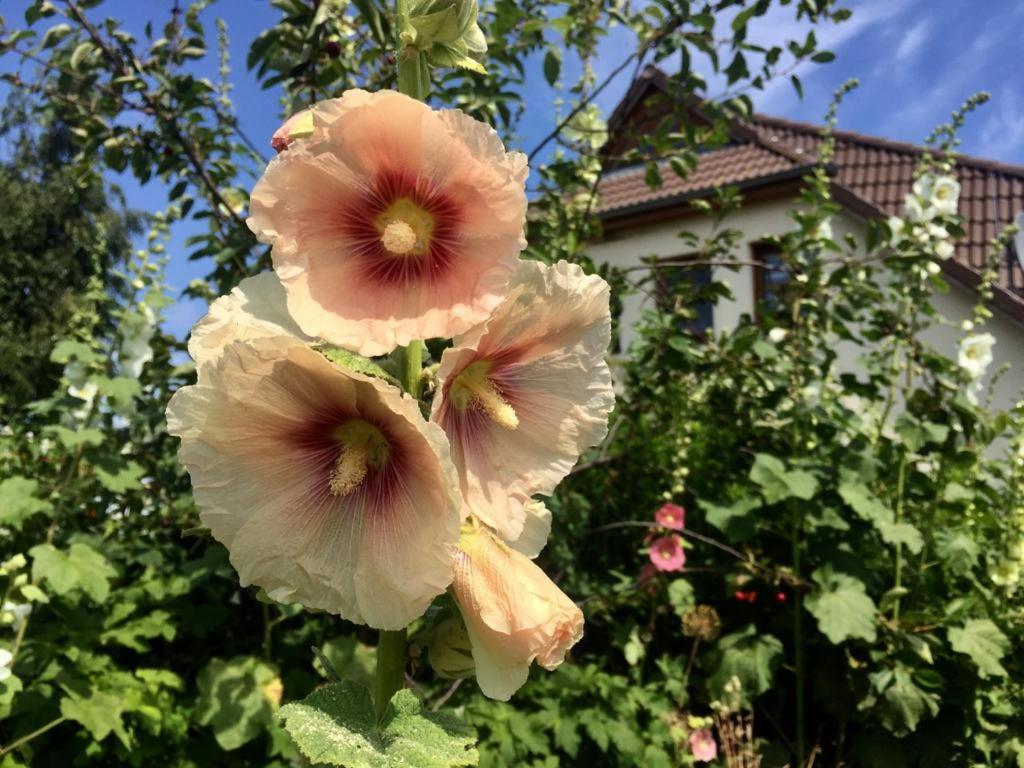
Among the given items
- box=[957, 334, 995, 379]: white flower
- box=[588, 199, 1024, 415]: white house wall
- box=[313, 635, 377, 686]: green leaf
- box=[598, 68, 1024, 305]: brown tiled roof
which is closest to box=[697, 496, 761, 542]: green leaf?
box=[957, 334, 995, 379]: white flower

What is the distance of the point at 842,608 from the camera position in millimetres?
2467

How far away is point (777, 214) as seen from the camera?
879 centimetres

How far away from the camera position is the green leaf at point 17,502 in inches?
87.9

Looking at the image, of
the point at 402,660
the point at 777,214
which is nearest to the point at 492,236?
the point at 402,660

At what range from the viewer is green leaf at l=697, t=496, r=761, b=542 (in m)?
2.68

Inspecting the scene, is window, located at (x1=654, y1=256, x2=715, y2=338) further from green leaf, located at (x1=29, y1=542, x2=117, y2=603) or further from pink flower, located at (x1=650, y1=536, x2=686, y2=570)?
green leaf, located at (x1=29, y1=542, x2=117, y2=603)

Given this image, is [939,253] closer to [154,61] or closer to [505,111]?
[505,111]

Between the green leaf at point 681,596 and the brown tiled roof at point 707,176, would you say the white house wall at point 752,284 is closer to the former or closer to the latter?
the brown tiled roof at point 707,176

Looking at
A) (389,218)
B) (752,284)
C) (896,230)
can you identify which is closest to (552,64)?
(896,230)

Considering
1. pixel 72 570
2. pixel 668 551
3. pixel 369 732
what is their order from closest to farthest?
pixel 369 732
pixel 72 570
pixel 668 551

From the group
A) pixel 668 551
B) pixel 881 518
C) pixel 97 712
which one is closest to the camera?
pixel 97 712

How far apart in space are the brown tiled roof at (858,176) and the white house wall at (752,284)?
1.17 ft

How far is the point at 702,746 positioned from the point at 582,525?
3.05 feet

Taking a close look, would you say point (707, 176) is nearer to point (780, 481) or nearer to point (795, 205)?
point (795, 205)
